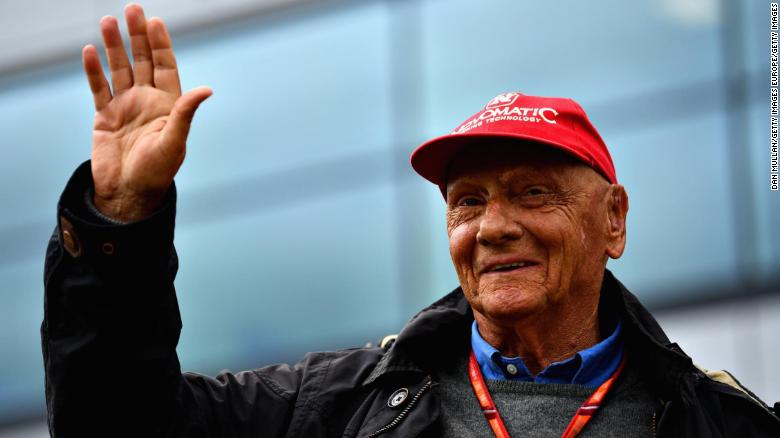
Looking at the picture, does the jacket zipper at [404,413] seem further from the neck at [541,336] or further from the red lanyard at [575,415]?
the neck at [541,336]

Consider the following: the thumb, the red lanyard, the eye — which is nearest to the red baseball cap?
the eye

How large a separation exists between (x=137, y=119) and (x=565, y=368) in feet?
4.94

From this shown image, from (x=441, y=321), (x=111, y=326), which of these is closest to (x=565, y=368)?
(x=441, y=321)

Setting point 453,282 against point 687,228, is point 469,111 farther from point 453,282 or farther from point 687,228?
point 687,228

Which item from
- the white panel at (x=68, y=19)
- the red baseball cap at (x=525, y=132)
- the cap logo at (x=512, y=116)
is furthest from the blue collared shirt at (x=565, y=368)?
the white panel at (x=68, y=19)

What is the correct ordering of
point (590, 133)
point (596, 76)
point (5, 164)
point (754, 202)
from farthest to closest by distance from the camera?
point (5, 164) < point (596, 76) < point (754, 202) < point (590, 133)

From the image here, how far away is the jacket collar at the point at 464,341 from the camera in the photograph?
3.97 meters

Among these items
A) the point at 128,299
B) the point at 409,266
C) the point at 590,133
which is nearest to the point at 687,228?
the point at 409,266

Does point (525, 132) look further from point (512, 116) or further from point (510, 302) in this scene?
point (510, 302)

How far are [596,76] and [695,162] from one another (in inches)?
42.6

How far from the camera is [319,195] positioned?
420 inches

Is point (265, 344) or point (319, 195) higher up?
point (319, 195)

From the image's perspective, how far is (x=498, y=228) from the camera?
4.05 m

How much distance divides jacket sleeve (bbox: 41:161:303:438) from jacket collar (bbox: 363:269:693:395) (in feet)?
2.28
